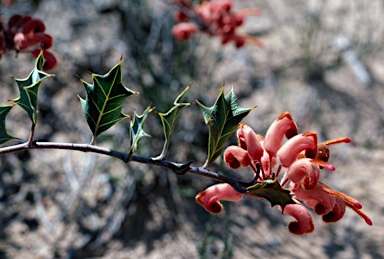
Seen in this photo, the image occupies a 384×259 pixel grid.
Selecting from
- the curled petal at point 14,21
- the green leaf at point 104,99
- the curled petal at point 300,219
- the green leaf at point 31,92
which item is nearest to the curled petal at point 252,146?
the curled petal at point 300,219

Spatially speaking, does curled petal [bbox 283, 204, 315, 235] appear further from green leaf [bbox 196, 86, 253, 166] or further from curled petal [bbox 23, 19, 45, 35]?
curled petal [bbox 23, 19, 45, 35]

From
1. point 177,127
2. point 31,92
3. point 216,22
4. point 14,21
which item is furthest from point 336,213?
point 177,127

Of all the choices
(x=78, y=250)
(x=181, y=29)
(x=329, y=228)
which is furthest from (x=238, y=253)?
(x=181, y=29)

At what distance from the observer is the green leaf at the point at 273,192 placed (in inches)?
32.6

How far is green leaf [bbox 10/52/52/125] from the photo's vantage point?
36.8 inches

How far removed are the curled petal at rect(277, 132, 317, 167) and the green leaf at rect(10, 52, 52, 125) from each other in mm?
446

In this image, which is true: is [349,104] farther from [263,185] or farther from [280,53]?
[263,185]

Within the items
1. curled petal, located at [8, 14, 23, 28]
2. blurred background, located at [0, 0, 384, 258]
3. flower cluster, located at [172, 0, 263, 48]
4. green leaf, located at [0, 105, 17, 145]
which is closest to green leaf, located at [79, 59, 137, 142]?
green leaf, located at [0, 105, 17, 145]

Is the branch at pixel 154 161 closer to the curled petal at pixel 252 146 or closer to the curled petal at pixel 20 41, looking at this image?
the curled petal at pixel 252 146

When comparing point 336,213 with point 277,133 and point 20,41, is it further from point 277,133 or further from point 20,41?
point 20,41

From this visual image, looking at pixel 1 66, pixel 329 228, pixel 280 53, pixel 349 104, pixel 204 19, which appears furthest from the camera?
pixel 280 53

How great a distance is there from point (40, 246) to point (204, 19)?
108cm

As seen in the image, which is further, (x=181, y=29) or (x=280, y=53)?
(x=280, y=53)

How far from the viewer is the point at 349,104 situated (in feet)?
9.95
